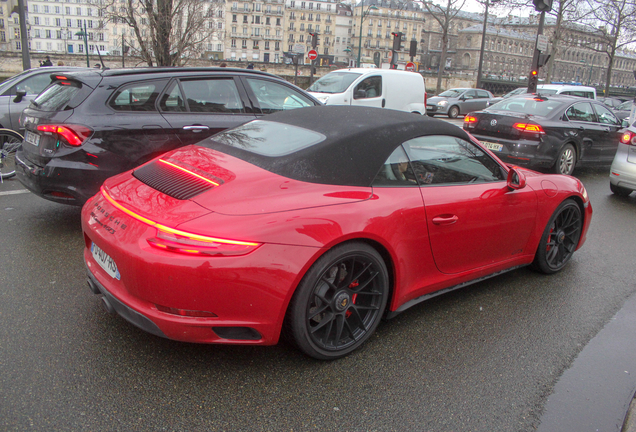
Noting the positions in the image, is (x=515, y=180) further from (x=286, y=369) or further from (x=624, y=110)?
(x=624, y=110)

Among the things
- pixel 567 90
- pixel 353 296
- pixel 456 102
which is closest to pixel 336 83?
pixel 353 296

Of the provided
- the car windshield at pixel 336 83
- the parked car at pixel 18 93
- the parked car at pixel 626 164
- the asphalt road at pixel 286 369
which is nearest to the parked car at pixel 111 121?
the asphalt road at pixel 286 369

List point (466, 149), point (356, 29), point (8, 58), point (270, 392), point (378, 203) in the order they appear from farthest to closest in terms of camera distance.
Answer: point (356, 29)
point (8, 58)
point (466, 149)
point (378, 203)
point (270, 392)

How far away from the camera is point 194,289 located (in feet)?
7.63

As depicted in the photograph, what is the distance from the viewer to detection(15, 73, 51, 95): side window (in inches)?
353

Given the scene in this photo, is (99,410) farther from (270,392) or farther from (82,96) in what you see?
(82,96)

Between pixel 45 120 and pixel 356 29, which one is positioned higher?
pixel 356 29

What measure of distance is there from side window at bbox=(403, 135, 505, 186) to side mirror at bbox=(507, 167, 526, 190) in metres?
0.08

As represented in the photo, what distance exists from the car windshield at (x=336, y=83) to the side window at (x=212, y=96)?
308 inches

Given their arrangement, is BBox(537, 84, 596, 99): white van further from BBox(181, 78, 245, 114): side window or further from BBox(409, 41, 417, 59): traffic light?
BBox(181, 78, 245, 114): side window

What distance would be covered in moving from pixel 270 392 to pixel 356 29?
474 feet

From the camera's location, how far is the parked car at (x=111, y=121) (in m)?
4.60

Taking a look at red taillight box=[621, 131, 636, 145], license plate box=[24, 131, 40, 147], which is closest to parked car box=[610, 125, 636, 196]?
red taillight box=[621, 131, 636, 145]

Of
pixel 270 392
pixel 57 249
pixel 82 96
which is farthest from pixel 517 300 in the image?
pixel 82 96
